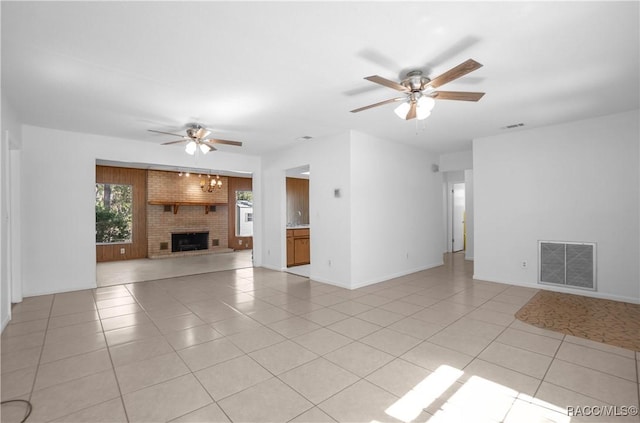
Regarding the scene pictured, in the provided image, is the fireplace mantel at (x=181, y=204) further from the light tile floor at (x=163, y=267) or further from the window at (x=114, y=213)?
the light tile floor at (x=163, y=267)

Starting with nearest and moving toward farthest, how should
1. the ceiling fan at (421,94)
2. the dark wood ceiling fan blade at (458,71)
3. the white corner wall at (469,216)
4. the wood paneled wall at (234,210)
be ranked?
the dark wood ceiling fan blade at (458,71) < the ceiling fan at (421,94) < the white corner wall at (469,216) < the wood paneled wall at (234,210)

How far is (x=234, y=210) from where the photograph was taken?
10.2 metres

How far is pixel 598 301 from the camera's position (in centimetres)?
423

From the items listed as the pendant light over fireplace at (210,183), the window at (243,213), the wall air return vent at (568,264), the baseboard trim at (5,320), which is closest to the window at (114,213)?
the pendant light over fireplace at (210,183)

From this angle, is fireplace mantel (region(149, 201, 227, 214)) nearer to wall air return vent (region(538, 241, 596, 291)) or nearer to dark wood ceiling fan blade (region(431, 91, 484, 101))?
dark wood ceiling fan blade (region(431, 91, 484, 101))

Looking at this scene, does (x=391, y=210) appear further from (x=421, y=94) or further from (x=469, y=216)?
(x=469, y=216)

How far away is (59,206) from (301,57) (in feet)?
16.0

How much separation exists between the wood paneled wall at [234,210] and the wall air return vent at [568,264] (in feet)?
27.5

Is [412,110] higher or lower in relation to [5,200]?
higher

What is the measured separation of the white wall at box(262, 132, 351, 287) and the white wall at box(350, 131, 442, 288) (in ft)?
0.51

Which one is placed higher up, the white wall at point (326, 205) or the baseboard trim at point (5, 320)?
the white wall at point (326, 205)

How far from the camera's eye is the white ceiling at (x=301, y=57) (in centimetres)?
206

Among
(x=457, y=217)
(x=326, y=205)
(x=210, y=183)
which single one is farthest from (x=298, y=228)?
(x=457, y=217)

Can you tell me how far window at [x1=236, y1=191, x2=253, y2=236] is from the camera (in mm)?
10383
